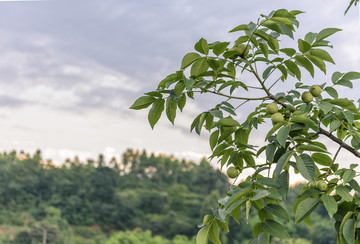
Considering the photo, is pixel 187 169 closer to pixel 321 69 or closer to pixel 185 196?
pixel 185 196

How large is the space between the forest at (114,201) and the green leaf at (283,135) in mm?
22336

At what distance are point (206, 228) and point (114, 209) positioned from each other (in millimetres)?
24333

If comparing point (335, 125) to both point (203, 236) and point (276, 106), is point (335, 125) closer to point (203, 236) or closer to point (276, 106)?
point (276, 106)

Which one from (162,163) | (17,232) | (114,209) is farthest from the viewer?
(162,163)

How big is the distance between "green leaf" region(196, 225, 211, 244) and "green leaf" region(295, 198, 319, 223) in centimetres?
20

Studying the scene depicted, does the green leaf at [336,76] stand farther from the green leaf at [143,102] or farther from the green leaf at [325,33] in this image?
the green leaf at [143,102]

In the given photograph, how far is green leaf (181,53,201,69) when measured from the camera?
99cm

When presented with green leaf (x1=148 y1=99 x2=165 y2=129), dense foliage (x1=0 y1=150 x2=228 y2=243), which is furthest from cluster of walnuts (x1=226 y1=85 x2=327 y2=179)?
dense foliage (x1=0 y1=150 x2=228 y2=243)

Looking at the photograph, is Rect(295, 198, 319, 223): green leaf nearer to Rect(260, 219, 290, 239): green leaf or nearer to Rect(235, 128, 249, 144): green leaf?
Rect(260, 219, 290, 239): green leaf

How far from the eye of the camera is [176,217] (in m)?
25.2

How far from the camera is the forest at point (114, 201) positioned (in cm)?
2333

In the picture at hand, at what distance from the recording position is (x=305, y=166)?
2.85 feet

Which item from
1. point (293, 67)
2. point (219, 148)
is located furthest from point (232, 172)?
point (293, 67)

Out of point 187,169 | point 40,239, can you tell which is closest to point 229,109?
point 40,239
